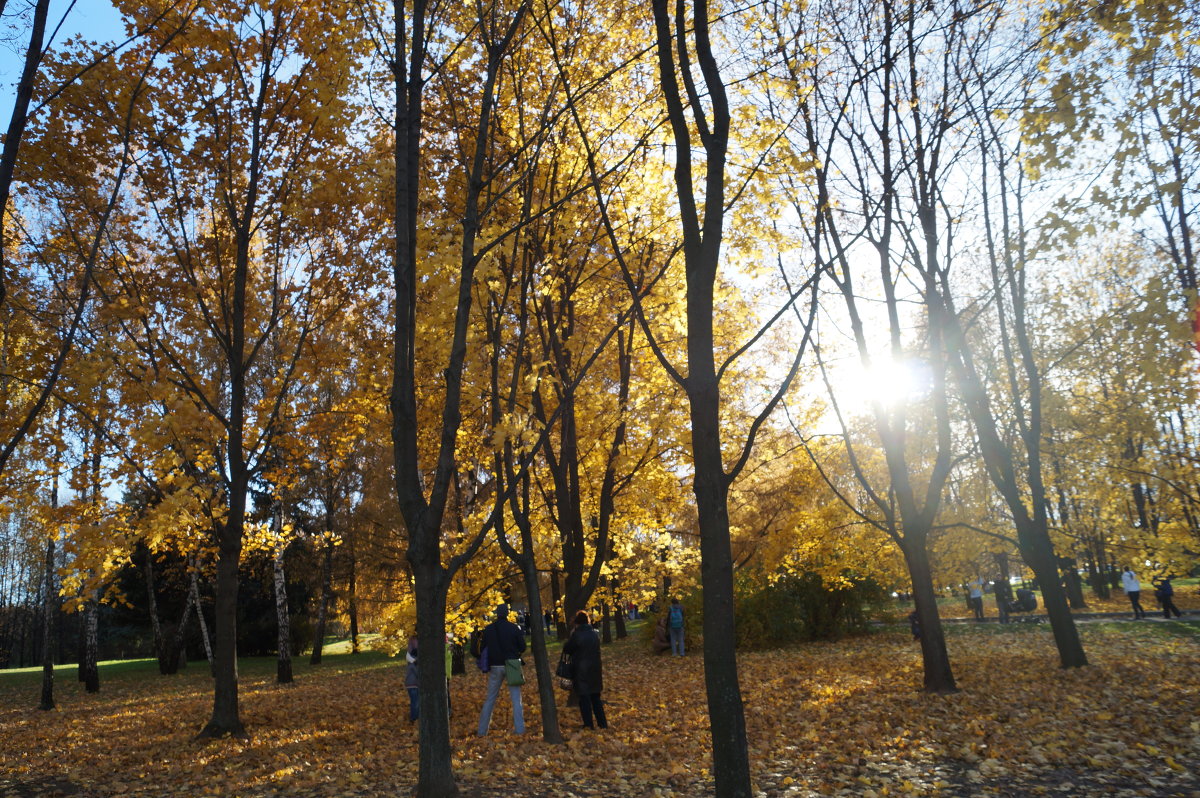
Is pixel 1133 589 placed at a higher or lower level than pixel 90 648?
lower

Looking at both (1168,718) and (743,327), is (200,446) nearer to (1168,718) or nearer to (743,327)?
(743,327)

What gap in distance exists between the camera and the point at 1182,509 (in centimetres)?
1499

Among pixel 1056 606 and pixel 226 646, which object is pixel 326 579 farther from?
pixel 1056 606

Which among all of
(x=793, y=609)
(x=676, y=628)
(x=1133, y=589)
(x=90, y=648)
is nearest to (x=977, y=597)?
(x=1133, y=589)

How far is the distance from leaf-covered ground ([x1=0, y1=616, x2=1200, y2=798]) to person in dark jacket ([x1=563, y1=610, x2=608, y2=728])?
30 cm

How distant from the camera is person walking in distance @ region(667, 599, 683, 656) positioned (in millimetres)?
19078

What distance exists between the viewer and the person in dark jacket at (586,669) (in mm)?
8922

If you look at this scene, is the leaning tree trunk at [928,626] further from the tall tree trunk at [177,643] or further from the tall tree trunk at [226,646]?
the tall tree trunk at [177,643]

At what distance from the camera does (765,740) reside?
24.6 feet

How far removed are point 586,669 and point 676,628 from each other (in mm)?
10801

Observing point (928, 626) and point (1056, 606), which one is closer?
point (928, 626)

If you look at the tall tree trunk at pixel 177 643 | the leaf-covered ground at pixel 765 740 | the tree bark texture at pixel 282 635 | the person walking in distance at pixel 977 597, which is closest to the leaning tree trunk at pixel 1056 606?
the leaf-covered ground at pixel 765 740

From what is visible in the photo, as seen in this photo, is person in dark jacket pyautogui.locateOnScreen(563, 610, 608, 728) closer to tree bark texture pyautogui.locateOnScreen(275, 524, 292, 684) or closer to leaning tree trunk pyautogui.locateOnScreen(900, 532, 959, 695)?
leaning tree trunk pyautogui.locateOnScreen(900, 532, 959, 695)

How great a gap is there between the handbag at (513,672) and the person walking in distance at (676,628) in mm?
10724
